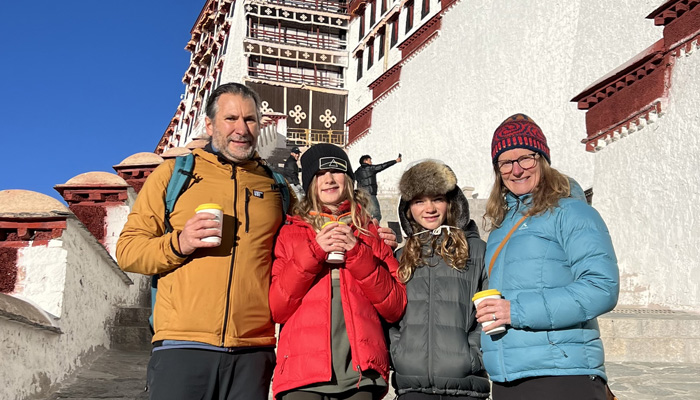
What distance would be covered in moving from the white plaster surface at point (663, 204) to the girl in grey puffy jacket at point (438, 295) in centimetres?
645

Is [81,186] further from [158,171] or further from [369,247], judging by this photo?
[369,247]

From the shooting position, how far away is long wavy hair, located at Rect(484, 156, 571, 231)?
2.39 m

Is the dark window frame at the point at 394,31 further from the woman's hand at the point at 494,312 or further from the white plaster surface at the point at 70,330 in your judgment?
the woman's hand at the point at 494,312

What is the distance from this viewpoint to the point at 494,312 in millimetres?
2219

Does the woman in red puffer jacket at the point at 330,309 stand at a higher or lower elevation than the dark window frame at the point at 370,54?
lower

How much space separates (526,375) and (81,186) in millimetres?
6445

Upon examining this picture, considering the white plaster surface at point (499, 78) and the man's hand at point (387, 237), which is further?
the white plaster surface at point (499, 78)

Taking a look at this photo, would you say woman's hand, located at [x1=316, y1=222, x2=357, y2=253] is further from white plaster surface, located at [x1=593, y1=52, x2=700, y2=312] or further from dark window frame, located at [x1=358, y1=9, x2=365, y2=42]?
dark window frame, located at [x1=358, y1=9, x2=365, y2=42]

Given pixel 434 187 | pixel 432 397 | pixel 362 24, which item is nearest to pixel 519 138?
pixel 434 187

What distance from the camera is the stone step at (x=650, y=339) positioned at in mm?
6566

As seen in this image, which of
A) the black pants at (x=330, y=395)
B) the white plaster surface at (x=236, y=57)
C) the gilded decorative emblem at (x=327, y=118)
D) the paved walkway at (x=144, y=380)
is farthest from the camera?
the gilded decorative emblem at (x=327, y=118)

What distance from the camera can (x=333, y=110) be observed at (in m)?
32.4

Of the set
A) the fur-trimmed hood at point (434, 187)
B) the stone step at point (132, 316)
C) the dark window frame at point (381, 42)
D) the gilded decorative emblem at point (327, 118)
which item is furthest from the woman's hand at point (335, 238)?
the gilded decorative emblem at point (327, 118)

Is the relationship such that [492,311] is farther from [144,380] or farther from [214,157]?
[144,380]
